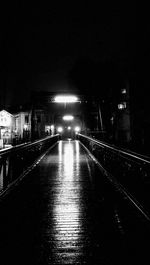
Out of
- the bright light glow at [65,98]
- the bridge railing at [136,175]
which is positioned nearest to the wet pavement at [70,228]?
the bridge railing at [136,175]

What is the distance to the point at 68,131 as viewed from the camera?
64.3 meters

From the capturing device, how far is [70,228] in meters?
4.93

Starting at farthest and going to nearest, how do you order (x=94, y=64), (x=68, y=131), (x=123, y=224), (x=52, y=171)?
(x=68, y=131), (x=94, y=64), (x=52, y=171), (x=123, y=224)

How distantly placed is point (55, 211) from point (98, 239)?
68.4 inches

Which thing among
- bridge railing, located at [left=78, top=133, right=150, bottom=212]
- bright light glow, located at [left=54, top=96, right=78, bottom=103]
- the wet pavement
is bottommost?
the wet pavement

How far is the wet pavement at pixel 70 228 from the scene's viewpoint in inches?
150

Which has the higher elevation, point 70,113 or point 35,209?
point 70,113

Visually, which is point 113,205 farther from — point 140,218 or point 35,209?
point 35,209

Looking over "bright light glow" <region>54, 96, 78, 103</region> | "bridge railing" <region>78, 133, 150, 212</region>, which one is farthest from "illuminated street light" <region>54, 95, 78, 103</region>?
"bridge railing" <region>78, 133, 150, 212</region>

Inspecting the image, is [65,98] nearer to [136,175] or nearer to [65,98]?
[65,98]

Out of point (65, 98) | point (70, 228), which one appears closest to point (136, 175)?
point (70, 228)

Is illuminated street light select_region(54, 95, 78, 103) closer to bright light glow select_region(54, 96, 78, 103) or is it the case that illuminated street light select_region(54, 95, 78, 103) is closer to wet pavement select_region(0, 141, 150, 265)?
bright light glow select_region(54, 96, 78, 103)

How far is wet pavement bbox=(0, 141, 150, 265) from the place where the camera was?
3.82 metres

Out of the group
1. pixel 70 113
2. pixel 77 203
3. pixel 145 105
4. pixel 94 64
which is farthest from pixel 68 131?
pixel 77 203
